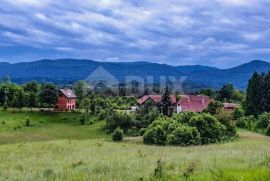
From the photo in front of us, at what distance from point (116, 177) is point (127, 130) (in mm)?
61888

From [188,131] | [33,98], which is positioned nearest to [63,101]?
[33,98]

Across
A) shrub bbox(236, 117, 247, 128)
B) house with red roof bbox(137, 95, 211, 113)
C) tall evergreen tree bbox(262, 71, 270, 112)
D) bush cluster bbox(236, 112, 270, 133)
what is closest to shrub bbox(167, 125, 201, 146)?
bush cluster bbox(236, 112, 270, 133)

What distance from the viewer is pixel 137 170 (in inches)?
432

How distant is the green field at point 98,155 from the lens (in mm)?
9749

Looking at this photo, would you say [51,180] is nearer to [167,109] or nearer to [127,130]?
[127,130]

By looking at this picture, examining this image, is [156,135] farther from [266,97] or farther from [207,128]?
[266,97]

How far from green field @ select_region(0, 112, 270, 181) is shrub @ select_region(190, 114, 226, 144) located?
8.89 feet

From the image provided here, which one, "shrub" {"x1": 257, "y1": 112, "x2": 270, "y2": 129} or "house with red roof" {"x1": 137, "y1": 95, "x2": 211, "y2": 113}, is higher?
"house with red roof" {"x1": 137, "y1": 95, "x2": 211, "y2": 113}

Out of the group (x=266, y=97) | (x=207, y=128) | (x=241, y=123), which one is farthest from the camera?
(x=266, y=97)

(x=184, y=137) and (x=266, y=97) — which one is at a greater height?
(x=266, y=97)

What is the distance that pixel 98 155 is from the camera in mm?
21141

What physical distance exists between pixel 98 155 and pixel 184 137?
2512 cm

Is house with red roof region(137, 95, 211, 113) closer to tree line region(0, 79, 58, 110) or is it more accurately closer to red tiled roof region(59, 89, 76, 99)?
red tiled roof region(59, 89, 76, 99)

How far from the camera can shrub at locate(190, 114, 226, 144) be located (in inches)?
1902
